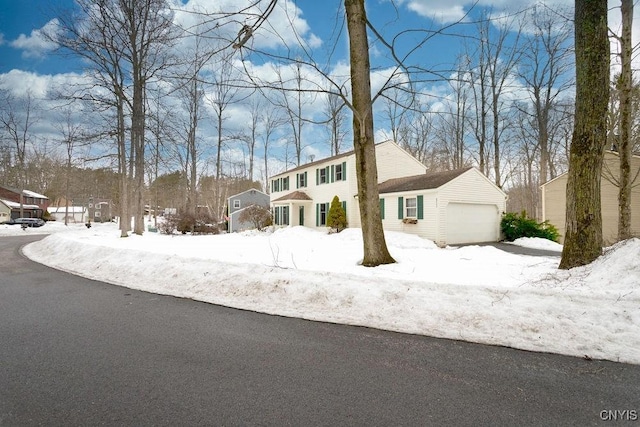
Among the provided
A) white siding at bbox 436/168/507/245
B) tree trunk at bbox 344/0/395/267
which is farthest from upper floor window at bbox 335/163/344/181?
tree trunk at bbox 344/0/395/267

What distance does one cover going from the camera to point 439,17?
545cm

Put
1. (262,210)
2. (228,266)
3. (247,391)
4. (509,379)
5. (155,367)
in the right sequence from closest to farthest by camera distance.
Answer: (247,391) < (509,379) < (155,367) < (228,266) < (262,210)

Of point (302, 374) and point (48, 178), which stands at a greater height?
point (48, 178)

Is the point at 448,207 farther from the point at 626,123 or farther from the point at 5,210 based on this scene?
the point at 5,210

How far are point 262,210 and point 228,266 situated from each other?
18136 millimetres

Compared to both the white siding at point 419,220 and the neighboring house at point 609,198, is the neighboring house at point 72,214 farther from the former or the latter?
the neighboring house at point 609,198

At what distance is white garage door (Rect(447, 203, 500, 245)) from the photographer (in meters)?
15.6

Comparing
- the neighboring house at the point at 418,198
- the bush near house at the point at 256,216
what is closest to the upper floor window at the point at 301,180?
the neighboring house at the point at 418,198

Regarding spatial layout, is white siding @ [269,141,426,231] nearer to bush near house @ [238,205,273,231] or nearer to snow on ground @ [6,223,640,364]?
bush near house @ [238,205,273,231]

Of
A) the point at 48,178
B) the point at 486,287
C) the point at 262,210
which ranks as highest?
the point at 48,178

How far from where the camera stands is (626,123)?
303 inches

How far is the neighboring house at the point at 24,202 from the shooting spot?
4338 cm

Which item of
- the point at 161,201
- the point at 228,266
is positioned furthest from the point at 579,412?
the point at 161,201

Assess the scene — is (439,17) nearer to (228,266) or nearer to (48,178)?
Result: (228,266)
